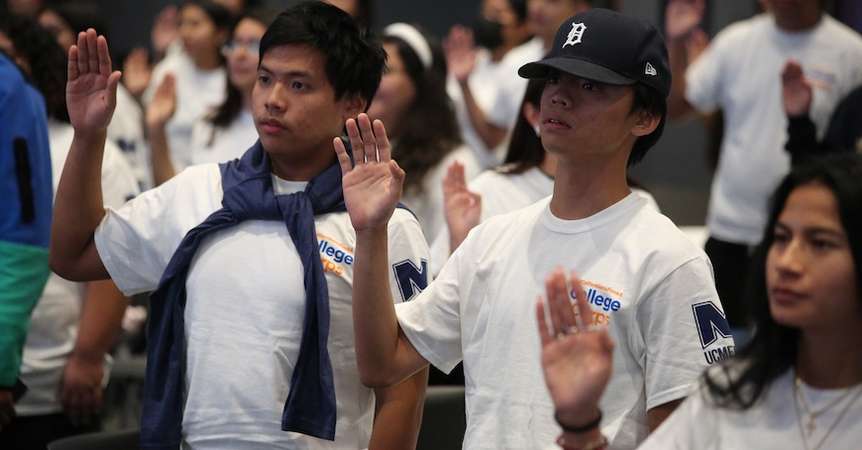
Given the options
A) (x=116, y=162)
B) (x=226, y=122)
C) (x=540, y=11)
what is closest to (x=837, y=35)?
(x=540, y=11)

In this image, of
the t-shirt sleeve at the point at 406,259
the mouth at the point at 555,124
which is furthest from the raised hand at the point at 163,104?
the mouth at the point at 555,124

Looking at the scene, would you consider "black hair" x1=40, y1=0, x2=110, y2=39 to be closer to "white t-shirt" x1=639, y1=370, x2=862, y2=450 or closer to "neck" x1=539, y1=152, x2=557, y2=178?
"neck" x1=539, y1=152, x2=557, y2=178

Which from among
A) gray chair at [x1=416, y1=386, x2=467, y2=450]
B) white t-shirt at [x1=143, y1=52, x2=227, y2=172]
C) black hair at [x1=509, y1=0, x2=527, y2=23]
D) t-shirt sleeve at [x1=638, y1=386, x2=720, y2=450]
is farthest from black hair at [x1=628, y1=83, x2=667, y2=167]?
black hair at [x1=509, y1=0, x2=527, y2=23]

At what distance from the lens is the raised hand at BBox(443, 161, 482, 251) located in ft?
11.6

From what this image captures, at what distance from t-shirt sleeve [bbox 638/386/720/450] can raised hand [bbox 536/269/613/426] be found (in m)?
0.13

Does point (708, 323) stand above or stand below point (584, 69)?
below

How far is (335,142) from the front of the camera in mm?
2725

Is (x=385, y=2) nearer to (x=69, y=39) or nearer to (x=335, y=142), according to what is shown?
(x=69, y=39)

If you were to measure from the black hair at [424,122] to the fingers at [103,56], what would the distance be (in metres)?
1.88

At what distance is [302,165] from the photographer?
3055 millimetres

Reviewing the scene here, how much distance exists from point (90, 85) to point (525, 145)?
58.5 inches

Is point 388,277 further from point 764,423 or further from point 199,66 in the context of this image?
point 199,66

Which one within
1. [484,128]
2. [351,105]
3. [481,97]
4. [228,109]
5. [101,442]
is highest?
[351,105]

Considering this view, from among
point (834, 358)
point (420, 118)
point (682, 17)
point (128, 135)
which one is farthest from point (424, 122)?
point (834, 358)
